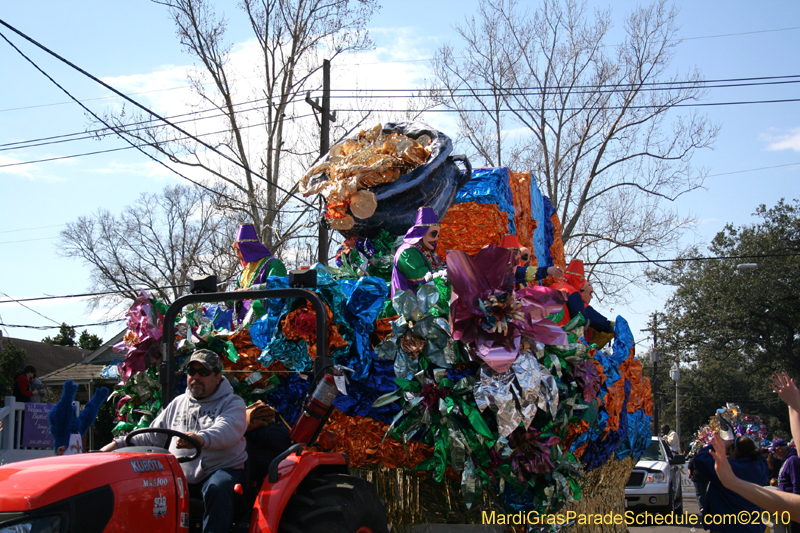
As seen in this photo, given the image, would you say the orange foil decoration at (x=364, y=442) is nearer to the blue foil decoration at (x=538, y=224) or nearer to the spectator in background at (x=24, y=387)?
the blue foil decoration at (x=538, y=224)

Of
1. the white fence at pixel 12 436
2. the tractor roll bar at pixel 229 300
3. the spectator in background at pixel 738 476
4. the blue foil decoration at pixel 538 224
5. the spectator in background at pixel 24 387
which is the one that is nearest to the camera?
the tractor roll bar at pixel 229 300

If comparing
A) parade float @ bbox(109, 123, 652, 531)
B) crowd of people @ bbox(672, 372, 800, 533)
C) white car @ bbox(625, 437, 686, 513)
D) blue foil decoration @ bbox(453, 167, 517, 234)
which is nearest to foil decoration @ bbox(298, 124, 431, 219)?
blue foil decoration @ bbox(453, 167, 517, 234)

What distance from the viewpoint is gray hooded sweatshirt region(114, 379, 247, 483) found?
316cm

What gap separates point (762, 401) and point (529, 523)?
40.1 m

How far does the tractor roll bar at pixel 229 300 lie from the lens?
11.7ft

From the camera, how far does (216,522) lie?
9.66 ft

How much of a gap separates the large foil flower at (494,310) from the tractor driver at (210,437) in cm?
145

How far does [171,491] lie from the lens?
9.23ft

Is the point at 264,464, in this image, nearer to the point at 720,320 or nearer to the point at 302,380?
the point at 302,380

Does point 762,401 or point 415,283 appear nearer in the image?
point 415,283

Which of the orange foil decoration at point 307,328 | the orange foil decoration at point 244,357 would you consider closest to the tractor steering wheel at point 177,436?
the orange foil decoration at point 307,328

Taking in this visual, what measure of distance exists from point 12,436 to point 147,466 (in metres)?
7.24

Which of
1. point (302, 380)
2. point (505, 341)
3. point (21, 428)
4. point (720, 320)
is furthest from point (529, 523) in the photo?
point (720, 320)

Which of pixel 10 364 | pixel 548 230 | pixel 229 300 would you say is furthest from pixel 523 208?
pixel 10 364
